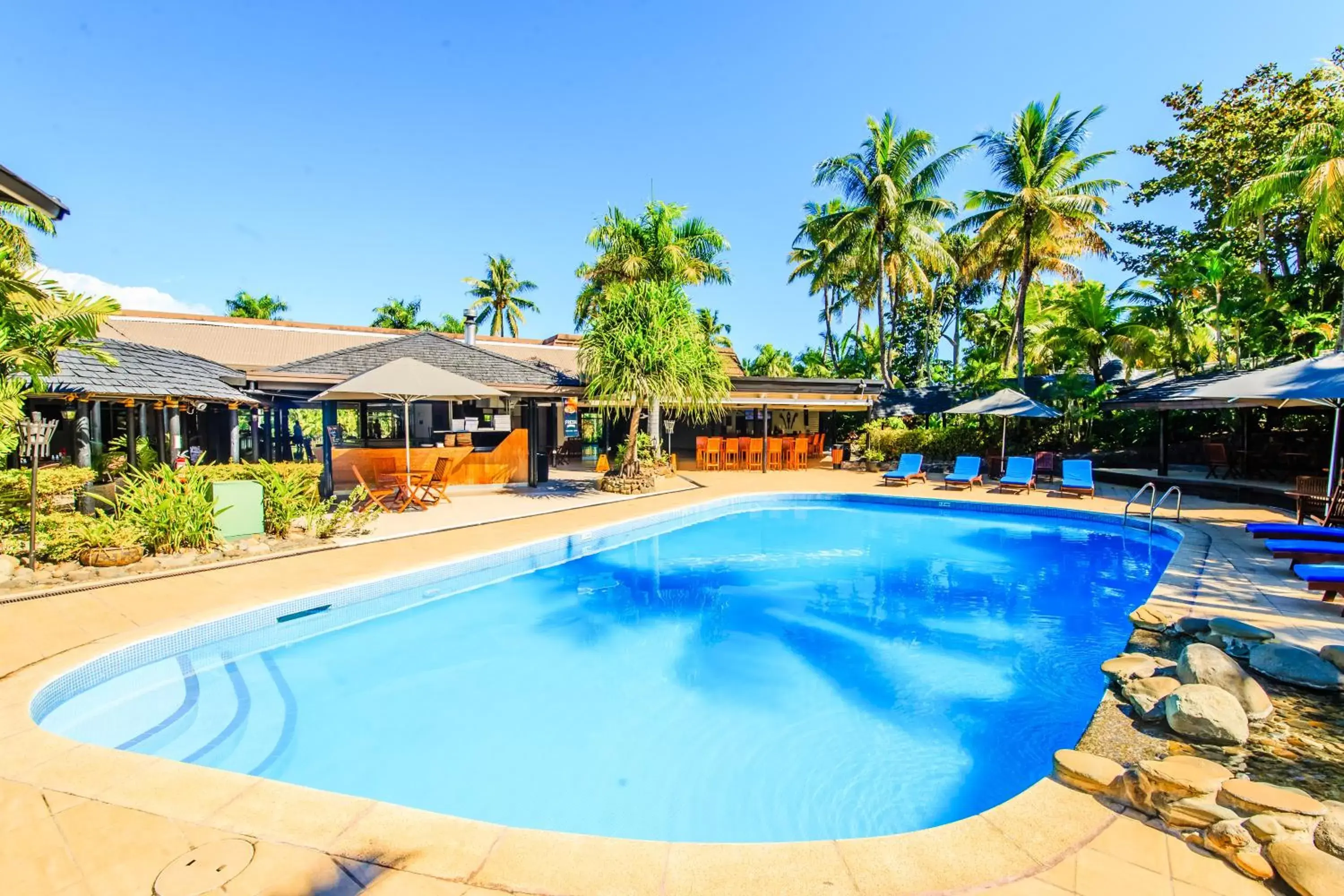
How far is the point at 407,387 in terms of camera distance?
11.4 meters

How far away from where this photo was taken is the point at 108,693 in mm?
4660

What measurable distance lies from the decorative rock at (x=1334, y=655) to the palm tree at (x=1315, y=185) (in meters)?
11.9

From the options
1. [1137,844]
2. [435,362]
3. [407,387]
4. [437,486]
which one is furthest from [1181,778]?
[435,362]

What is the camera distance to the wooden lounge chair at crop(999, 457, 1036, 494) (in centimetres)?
1392

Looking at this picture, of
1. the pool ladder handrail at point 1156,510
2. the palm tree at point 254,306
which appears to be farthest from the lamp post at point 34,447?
the palm tree at point 254,306

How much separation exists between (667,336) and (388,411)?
10.2m

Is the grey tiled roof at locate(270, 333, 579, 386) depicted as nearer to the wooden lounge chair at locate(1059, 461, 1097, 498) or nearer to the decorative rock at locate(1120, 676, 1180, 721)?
the wooden lounge chair at locate(1059, 461, 1097, 498)

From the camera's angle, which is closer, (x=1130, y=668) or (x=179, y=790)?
(x=179, y=790)

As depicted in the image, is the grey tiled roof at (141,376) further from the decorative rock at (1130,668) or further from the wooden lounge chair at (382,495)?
the decorative rock at (1130,668)

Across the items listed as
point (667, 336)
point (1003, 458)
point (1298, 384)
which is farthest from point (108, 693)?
point (1003, 458)

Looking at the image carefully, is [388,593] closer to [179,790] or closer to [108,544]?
[108,544]

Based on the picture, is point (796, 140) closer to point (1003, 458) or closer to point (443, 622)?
point (1003, 458)

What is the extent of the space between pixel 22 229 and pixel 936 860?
73.9 ft

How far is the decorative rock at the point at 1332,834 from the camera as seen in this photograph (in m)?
2.40
